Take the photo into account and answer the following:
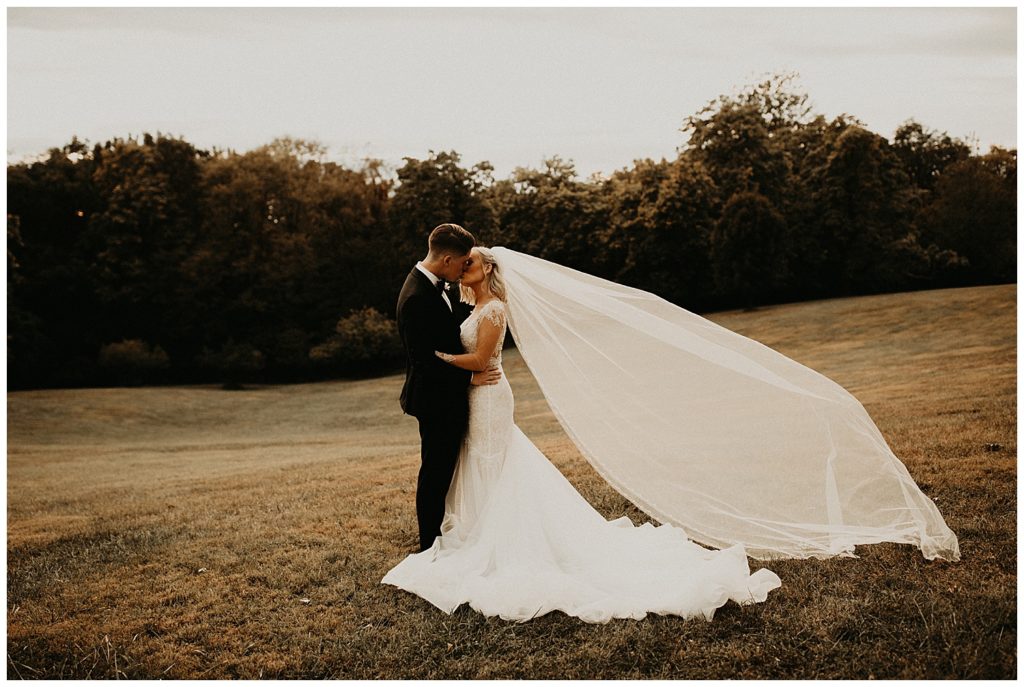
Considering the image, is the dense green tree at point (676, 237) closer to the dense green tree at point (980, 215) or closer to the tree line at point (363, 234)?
the tree line at point (363, 234)

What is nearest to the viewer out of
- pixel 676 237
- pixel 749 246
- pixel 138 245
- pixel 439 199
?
pixel 749 246

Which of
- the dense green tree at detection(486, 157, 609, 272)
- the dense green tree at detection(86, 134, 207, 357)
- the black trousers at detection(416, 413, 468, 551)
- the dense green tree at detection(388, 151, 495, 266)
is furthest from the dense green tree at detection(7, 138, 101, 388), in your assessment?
the black trousers at detection(416, 413, 468, 551)

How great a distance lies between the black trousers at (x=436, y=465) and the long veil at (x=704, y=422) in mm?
633

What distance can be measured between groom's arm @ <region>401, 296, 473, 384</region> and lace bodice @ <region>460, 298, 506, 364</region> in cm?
19

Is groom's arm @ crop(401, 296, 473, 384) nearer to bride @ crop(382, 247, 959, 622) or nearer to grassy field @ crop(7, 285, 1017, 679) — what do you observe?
bride @ crop(382, 247, 959, 622)

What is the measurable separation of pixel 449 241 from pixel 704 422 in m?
2.06

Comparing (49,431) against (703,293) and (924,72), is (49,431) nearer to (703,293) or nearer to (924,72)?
(924,72)

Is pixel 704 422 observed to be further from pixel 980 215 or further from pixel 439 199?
pixel 439 199

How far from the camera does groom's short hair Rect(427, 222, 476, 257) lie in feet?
14.0

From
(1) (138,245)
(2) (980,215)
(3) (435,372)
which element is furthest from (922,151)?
(1) (138,245)

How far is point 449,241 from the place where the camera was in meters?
4.27

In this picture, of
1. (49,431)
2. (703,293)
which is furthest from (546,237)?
(49,431)

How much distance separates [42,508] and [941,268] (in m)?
24.3

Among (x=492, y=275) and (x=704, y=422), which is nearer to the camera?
(x=492, y=275)
